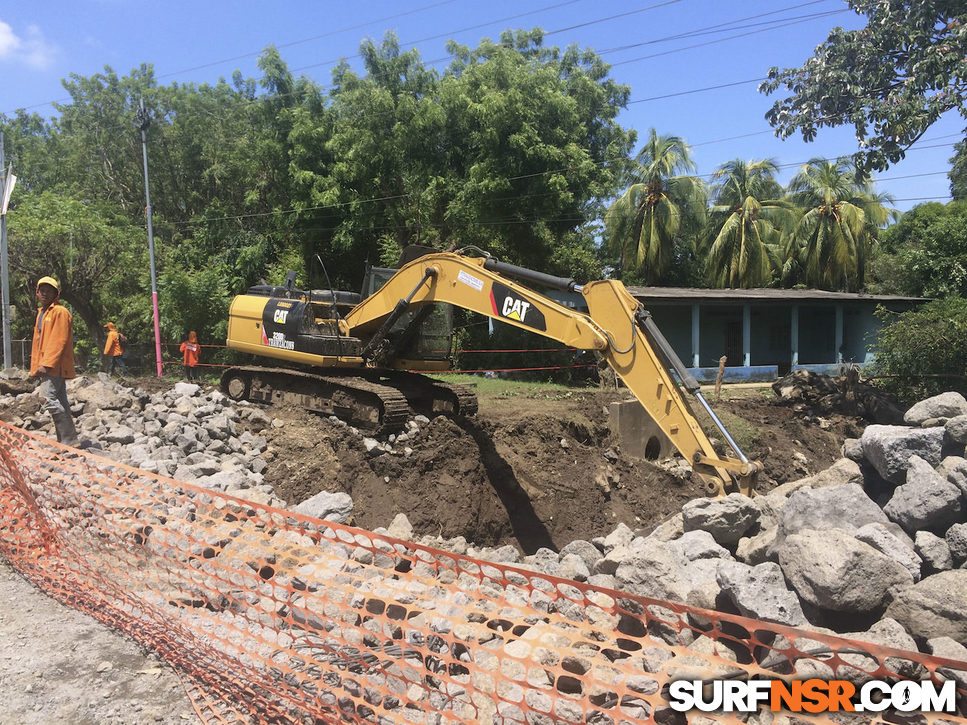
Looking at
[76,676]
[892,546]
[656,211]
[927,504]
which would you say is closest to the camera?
[76,676]

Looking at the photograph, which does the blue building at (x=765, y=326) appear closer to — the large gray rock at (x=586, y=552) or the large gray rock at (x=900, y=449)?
the large gray rock at (x=900, y=449)

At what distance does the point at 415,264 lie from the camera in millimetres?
9383

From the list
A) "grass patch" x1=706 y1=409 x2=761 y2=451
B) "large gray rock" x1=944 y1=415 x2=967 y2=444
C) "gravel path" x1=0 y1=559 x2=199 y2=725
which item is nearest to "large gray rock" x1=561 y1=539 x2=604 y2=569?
"large gray rock" x1=944 y1=415 x2=967 y2=444

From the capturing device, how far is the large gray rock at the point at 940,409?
794 centimetres

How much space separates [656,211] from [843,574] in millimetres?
27243

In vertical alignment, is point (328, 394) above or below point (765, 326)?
below

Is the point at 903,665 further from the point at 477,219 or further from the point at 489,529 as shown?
the point at 477,219

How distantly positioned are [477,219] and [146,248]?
10540 millimetres

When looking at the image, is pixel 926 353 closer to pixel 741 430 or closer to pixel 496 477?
pixel 741 430

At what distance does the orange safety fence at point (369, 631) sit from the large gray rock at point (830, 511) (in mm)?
1324

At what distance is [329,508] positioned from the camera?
670cm

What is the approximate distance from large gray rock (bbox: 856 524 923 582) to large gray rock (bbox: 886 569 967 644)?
0.39m

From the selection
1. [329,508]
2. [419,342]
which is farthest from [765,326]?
[329,508]

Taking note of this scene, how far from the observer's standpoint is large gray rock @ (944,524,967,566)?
4527mm
